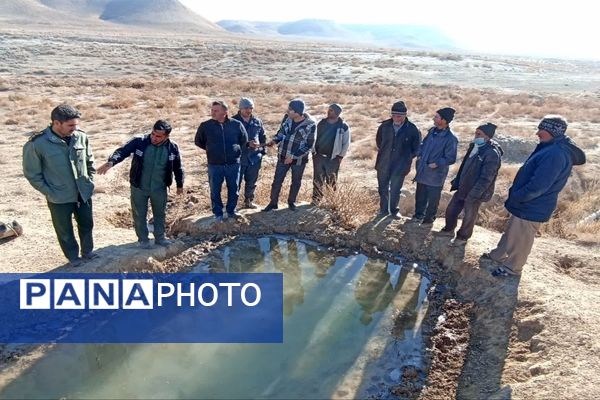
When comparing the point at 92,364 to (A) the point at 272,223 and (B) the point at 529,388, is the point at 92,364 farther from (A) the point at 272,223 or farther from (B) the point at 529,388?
(B) the point at 529,388

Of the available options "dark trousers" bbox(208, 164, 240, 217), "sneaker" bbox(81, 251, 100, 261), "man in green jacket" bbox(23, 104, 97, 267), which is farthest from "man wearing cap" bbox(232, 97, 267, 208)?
"sneaker" bbox(81, 251, 100, 261)

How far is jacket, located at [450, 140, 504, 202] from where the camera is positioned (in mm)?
5629

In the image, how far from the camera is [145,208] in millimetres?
5863

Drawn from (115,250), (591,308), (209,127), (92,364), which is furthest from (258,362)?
Answer: (591,308)

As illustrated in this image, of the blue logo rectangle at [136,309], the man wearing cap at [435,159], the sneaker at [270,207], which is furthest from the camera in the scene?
the sneaker at [270,207]

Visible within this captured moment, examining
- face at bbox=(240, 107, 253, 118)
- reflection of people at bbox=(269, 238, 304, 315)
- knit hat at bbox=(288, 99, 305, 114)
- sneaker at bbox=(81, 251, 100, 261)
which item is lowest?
reflection of people at bbox=(269, 238, 304, 315)

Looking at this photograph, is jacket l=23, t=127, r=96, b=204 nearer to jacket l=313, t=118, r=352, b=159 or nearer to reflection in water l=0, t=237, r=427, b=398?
reflection in water l=0, t=237, r=427, b=398

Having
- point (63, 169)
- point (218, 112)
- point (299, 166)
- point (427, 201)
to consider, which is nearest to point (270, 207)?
point (299, 166)

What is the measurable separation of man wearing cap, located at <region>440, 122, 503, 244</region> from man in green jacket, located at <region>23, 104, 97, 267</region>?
13.9 ft

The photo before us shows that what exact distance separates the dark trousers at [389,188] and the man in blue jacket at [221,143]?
202cm

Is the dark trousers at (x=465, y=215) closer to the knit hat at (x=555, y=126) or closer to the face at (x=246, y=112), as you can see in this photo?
the knit hat at (x=555, y=126)

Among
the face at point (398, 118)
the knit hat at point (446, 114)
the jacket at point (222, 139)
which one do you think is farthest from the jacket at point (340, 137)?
the knit hat at point (446, 114)

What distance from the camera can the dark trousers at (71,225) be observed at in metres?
5.09

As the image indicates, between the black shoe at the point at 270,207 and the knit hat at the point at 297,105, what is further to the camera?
the black shoe at the point at 270,207
